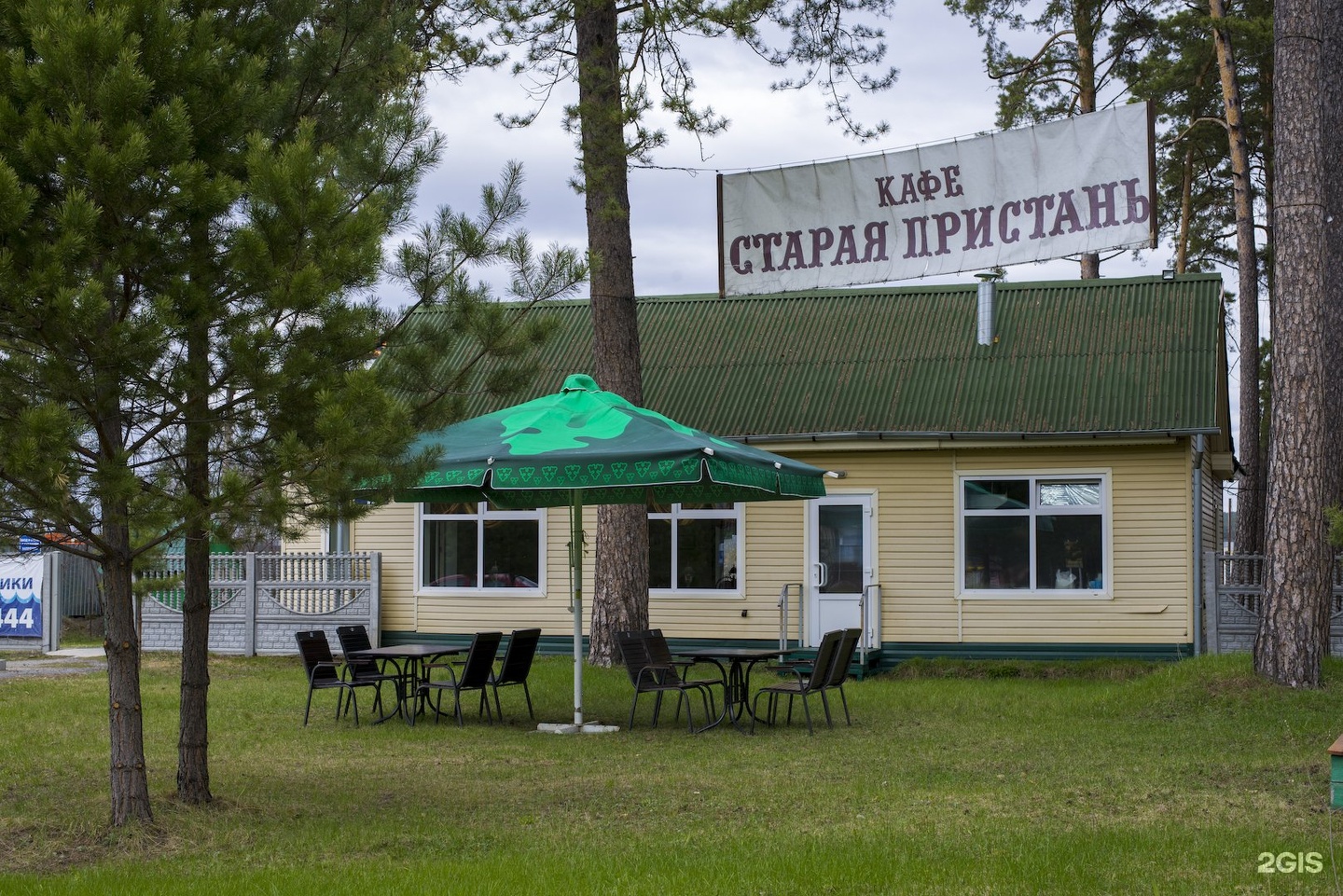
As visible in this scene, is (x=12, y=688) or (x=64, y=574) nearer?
(x=12, y=688)

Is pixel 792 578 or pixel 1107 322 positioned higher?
pixel 1107 322

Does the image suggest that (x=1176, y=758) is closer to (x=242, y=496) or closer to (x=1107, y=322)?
(x=242, y=496)

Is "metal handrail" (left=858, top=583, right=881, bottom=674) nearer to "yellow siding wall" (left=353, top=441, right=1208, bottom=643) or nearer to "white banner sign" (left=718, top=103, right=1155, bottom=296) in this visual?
"yellow siding wall" (left=353, top=441, right=1208, bottom=643)

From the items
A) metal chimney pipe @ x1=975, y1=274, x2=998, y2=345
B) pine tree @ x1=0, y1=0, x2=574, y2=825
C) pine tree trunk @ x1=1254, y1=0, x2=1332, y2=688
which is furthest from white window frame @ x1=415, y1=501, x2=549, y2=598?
pine tree @ x1=0, y1=0, x2=574, y2=825

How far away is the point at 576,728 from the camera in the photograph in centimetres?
1091

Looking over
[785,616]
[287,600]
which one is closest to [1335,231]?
[785,616]

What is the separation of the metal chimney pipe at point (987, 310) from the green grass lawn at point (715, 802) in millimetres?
6211

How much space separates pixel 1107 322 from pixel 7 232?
1445 centimetres

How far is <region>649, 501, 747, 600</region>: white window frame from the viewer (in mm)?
17258

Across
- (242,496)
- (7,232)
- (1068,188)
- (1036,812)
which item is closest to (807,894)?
(1036,812)

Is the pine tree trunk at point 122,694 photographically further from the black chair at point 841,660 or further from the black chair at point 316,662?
the black chair at point 841,660

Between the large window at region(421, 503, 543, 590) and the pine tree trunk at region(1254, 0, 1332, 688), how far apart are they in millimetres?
9336

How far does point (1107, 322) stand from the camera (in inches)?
693

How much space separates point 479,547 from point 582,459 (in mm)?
8939
